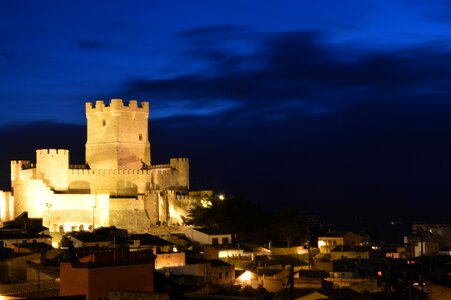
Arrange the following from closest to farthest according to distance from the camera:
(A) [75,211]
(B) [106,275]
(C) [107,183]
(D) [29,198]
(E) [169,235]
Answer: (B) [106,275], (E) [169,235], (D) [29,198], (A) [75,211], (C) [107,183]

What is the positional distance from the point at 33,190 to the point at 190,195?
28.5 ft

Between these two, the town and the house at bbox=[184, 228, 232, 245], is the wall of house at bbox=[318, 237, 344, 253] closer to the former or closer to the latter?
the town

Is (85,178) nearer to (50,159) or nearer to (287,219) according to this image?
(50,159)

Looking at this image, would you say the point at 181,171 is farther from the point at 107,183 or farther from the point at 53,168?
the point at 53,168

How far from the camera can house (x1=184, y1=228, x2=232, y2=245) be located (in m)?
38.4

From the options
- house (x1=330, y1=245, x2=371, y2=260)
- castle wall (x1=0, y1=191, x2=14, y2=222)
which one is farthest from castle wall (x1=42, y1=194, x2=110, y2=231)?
house (x1=330, y1=245, x2=371, y2=260)

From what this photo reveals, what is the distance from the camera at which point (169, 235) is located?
3938cm

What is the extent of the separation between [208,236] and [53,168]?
10.4 m

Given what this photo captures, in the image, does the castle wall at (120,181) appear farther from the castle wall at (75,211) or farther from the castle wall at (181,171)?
the castle wall at (75,211)

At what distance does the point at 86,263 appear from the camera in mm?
18812

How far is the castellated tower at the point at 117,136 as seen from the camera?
48500 millimetres

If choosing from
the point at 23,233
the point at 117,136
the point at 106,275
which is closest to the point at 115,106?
the point at 117,136

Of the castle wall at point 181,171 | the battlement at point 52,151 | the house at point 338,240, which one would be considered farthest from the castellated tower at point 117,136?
the house at point 338,240

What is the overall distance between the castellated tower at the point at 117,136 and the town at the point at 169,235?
0.19 feet
